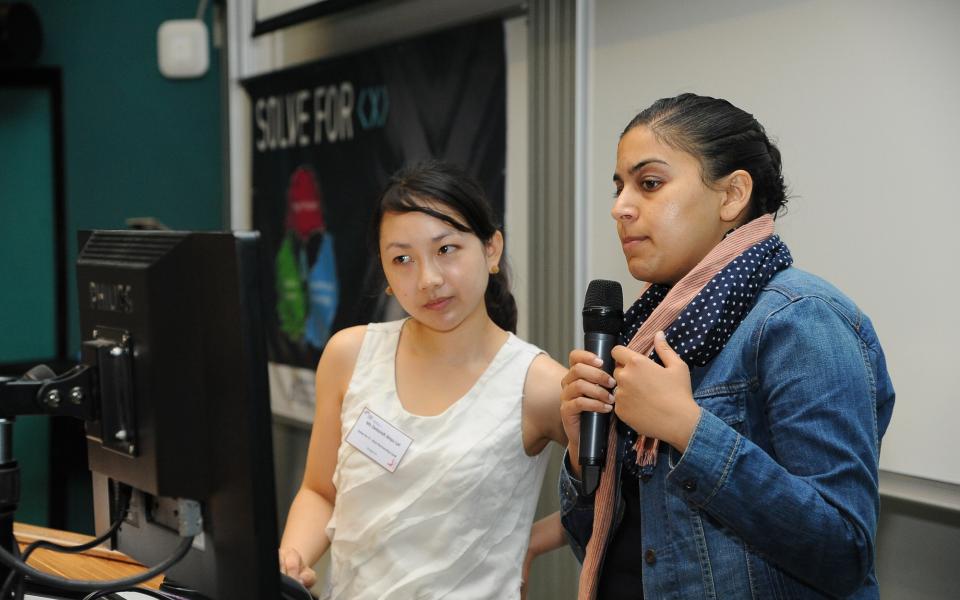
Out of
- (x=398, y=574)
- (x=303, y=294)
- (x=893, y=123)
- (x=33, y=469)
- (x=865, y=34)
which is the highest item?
(x=865, y=34)

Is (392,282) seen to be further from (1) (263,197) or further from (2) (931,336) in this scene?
(1) (263,197)

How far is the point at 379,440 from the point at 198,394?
24.4 inches

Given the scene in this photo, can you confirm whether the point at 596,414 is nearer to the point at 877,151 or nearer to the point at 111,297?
the point at 111,297

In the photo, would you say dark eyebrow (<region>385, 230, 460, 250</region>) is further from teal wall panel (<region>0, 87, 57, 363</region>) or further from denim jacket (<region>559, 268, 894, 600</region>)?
teal wall panel (<region>0, 87, 57, 363</region>)

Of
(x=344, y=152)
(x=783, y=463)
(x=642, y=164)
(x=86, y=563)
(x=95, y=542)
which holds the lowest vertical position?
(x=86, y=563)

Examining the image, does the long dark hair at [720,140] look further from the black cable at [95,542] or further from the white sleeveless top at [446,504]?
the black cable at [95,542]

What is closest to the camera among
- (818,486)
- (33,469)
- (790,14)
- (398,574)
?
(818,486)

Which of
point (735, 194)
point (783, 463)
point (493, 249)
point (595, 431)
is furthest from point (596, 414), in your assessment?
point (493, 249)

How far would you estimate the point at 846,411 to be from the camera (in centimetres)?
110

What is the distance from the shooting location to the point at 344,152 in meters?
3.46

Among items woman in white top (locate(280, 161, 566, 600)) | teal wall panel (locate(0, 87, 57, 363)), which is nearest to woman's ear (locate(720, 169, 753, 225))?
woman in white top (locate(280, 161, 566, 600))

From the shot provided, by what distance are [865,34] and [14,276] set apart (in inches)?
150

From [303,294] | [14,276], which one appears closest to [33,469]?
[14,276]

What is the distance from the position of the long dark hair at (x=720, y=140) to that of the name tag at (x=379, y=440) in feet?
2.06
